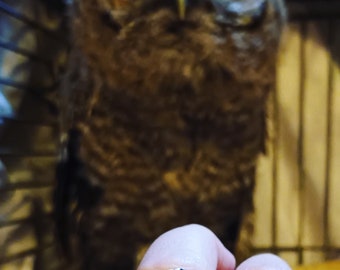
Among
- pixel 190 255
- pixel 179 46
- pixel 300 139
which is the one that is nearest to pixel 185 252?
pixel 190 255

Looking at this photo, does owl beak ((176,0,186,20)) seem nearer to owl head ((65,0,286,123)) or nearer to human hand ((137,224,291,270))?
A: owl head ((65,0,286,123))

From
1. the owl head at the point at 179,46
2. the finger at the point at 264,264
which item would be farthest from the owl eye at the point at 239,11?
the finger at the point at 264,264

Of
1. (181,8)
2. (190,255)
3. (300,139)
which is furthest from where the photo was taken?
(300,139)

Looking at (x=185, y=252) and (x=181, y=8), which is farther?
(x=181, y=8)

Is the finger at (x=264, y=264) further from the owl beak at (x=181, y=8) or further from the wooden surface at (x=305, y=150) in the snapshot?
the wooden surface at (x=305, y=150)

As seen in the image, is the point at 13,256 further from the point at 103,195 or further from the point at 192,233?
the point at 192,233

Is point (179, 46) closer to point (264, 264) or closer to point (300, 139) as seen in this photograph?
point (300, 139)
